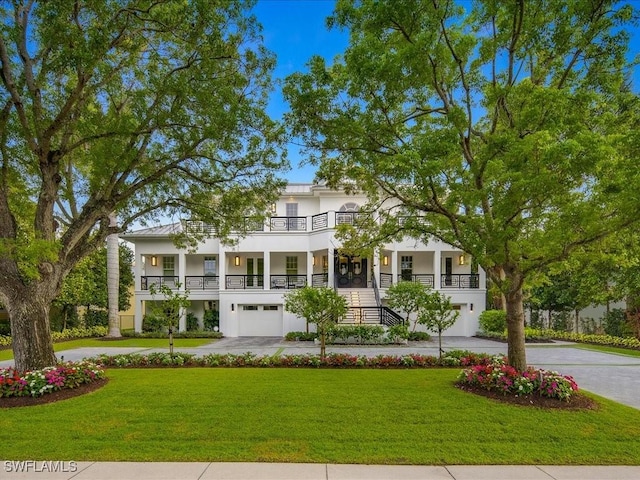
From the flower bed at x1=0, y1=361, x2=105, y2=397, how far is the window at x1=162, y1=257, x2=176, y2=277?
47.5ft

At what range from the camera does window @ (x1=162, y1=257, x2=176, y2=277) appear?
2186 centimetres

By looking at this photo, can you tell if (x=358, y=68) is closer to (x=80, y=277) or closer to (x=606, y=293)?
(x=606, y=293)

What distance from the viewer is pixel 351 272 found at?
21047mm

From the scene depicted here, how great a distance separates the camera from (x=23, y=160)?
8.39 meters

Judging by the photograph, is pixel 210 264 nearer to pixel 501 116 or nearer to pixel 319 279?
pixel 319 279

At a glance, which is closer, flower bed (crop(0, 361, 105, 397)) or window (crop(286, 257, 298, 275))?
flower bed (crop(0, 361, 105, 397))

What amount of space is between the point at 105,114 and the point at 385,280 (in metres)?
15.4

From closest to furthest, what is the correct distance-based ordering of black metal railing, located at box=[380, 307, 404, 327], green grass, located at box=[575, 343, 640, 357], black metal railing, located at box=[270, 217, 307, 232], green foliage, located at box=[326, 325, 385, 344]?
green grass, located at box=[575, 343, 640, 357], green foliage, located at box=[326, 325, 385, 344], black metal railing, located at box=[380, 307, 404, 327], black metal railing, located at box=[270, 217, 307, 232]

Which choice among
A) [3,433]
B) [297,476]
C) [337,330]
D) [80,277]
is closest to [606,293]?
[337,330]

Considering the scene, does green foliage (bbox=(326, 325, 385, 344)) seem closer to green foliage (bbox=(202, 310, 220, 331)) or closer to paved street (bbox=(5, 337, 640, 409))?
paved street (bbox=(5, 337, 640, 409))

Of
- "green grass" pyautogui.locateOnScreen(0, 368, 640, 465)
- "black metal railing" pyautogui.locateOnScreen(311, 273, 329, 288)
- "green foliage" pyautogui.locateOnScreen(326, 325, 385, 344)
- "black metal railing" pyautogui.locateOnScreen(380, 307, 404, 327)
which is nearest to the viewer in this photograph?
"green grass" pyautogui.locateOnScreen(0, 368, 640, 465)

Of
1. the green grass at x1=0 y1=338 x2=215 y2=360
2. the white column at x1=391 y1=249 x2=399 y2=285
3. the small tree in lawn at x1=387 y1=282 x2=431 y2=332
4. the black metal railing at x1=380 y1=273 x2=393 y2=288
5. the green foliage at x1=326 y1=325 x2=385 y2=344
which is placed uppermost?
the white column at x1=391 y1=249 x2=399 y2=285

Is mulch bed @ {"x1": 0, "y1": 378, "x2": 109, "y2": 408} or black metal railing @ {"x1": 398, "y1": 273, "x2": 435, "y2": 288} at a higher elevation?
black metal railing @ {"x1": 398, "y1": 273, "x2": 435, "y2": 288}

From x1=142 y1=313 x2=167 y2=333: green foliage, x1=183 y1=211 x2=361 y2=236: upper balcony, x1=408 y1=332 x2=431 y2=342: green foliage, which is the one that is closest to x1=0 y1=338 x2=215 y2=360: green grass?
x1=142 y1=313 x2=167 y2=333: green foliage
